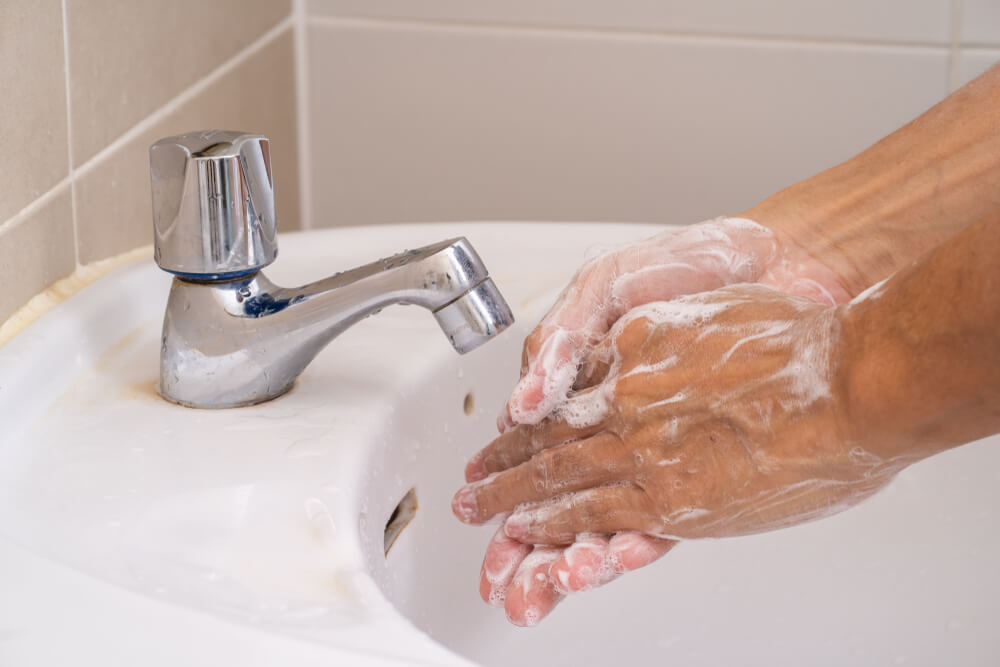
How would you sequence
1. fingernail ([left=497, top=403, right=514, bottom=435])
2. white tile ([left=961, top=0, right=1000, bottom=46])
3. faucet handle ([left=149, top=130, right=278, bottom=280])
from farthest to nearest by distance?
white tile ([left=961, top=0, right=1000, bottom=46]), fingernail ([left=497, top=403, right=514, bottom=435]), faucet handle ([left=149, top=130, right=278, bottom=280])

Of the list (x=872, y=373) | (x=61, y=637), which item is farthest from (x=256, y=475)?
(x=872, y=373)

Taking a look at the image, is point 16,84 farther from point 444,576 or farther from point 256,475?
point 444,576

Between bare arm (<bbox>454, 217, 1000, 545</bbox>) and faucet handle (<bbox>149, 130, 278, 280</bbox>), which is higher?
faucet handle (<bbox>149, 130, 278, 280</bbox>)

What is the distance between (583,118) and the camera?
96 cm

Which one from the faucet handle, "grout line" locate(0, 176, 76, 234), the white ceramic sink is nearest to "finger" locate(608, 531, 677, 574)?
the white ceramic sink

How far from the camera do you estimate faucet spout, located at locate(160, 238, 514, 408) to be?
0.45 m

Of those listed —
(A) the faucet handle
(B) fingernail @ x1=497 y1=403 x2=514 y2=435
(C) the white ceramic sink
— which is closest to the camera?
(C) the white ceramic sink

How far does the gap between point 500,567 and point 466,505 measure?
0.04 meters

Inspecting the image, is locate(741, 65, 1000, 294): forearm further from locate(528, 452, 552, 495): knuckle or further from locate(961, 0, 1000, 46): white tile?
locate(961, 0, 1000, 46): white tile

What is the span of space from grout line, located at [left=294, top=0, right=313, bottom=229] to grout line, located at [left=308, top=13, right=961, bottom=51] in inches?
0.5

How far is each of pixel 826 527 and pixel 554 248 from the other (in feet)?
0.83

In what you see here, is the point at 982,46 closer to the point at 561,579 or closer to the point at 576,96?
the point at 576,96

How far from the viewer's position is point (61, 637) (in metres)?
0.31

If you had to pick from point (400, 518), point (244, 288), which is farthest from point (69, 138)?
point (400, 518)
